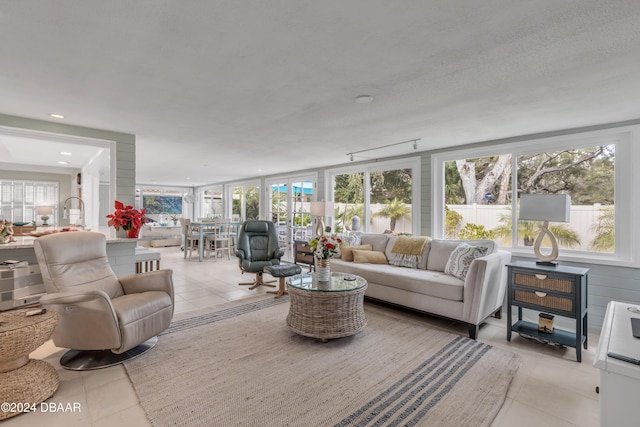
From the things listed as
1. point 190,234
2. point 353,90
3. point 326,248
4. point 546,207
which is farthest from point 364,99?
point 190,234

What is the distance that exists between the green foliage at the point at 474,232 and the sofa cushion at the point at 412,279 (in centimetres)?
110

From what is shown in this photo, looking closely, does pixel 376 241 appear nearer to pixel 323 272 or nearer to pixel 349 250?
pixel 349 250

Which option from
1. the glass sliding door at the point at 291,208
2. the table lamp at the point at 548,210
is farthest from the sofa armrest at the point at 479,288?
the glass sliding door at the point at 291,208

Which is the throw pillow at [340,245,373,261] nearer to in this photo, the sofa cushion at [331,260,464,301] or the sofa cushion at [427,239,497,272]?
the sofa cushion at [331,260,464,301]

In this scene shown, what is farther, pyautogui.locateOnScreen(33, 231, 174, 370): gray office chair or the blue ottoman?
the blue ottoman

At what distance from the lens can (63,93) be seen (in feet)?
9.02

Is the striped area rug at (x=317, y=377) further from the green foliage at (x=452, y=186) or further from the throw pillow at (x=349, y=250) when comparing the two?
the green foliage at (x=452, y=186)

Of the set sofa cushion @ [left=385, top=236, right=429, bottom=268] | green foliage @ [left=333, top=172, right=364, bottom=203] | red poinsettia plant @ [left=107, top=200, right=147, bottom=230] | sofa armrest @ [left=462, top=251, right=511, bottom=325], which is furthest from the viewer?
green foliage @ [left=333, top=172, right=364, bottom=203]

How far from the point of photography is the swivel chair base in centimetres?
244

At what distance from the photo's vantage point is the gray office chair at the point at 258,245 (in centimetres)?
493

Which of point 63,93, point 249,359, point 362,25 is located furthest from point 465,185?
point 63,93

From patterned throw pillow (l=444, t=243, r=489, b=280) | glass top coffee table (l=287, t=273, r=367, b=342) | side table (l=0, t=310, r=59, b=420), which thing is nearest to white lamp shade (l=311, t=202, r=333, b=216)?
patterned throw pillow (l=444, t=243, r=489, b=280)

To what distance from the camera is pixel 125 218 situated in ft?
12.8

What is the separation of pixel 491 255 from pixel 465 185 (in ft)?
5.16
